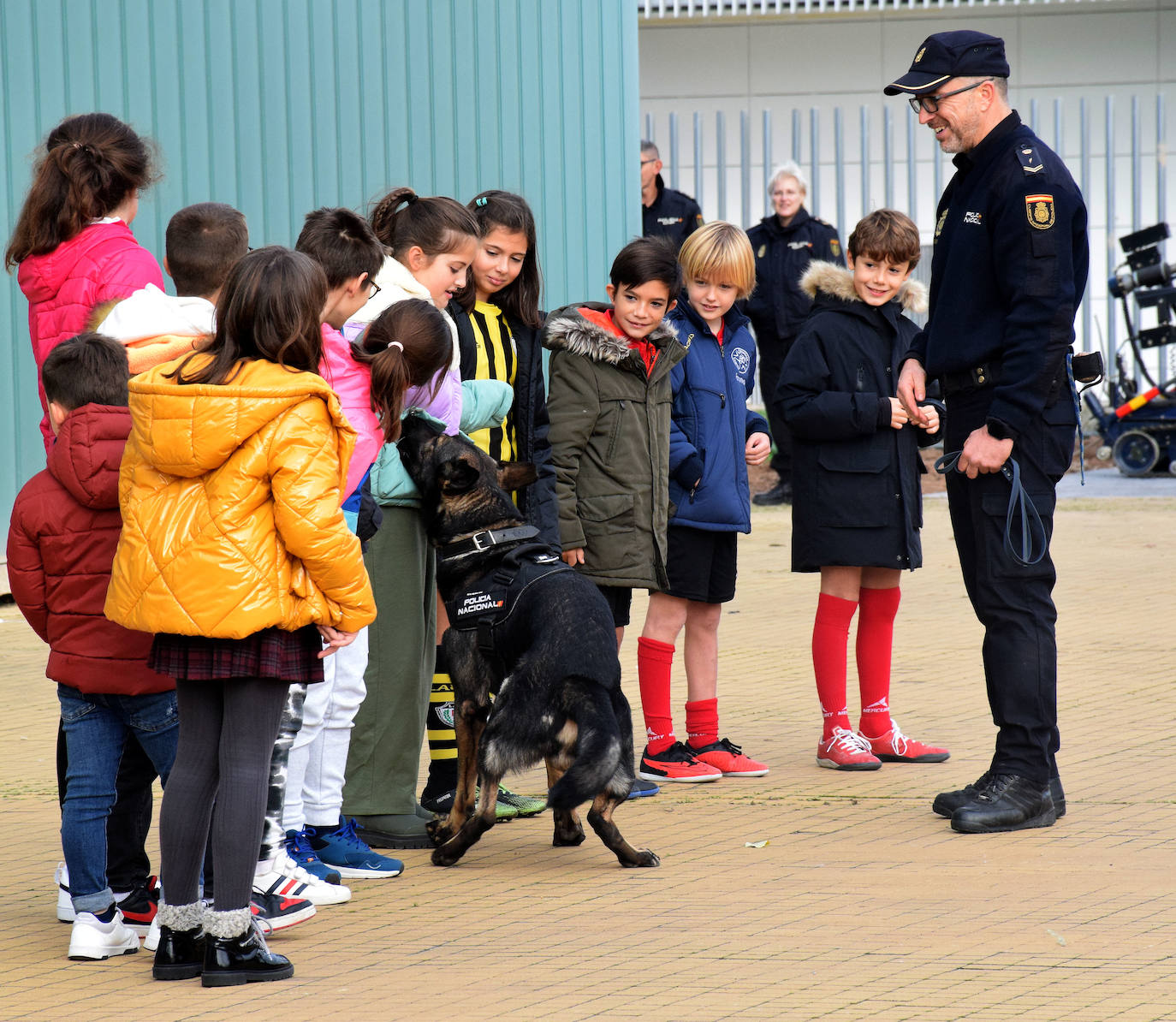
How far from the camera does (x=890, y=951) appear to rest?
11.6ft

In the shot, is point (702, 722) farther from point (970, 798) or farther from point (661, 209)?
point (661, 209)

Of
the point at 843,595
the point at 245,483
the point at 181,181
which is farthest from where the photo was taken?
the point at 181,181

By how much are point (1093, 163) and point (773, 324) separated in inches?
240

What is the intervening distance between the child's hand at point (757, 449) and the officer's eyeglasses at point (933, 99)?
1.32 metres

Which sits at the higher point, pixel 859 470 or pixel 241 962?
pixel 859 470

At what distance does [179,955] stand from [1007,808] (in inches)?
95.2

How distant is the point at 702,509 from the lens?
5.34 meters

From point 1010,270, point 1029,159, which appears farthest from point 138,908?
point 1029,159

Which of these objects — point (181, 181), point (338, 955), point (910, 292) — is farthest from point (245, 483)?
point (181, 181)

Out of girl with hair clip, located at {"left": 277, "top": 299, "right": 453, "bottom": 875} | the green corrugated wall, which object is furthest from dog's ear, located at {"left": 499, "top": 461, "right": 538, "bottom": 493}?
the green corrugated wall

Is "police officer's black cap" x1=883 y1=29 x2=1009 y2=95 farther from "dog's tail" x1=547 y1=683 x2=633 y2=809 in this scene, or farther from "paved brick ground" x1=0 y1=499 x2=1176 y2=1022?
"paved brick ground" x1=0 y1=499 x2=1176 y2=1022

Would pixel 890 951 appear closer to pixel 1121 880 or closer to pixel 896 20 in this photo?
pixel 1121 880

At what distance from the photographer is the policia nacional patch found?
451cm

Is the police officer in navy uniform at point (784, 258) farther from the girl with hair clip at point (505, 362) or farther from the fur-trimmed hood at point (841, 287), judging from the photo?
the girl with hair clip at point (505, 362)
